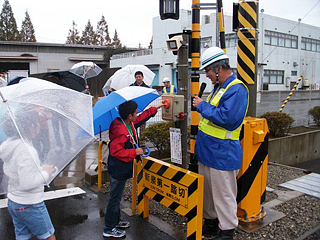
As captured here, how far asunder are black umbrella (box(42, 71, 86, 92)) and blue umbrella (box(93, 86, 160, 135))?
20.6ft

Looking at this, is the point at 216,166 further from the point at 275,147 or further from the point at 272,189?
the point at 275,147

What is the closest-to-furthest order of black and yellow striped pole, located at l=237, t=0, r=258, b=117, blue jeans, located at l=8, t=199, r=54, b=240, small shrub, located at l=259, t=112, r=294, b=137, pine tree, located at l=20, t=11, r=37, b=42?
blue jeans, located at l=8, t=199, r=54, b=240 → black and yellow striped pole, located at l=237, t=0, r=258, b=117 → small shrub, located at l=259, t=112, r=294, b=137 → pine tree, located at l=20, t=11, r=37, b=42

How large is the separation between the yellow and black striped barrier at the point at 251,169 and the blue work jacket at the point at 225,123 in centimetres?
53

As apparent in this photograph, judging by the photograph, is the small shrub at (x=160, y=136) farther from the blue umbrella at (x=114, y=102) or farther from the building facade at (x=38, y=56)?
the building facade at (x=38, y=56)

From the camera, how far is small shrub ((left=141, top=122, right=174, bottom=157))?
7.16m

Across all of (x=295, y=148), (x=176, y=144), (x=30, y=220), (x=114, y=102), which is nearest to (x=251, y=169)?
(x=176, y=144)

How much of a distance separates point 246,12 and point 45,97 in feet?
10.7

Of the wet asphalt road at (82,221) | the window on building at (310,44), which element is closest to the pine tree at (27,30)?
the window on building at (310,44)

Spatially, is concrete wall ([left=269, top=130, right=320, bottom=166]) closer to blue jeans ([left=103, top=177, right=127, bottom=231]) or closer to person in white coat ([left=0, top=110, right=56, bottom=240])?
blue jeans ([left=103, top=177, right=127, bottom=231])

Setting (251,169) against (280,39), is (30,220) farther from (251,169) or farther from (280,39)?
(280,39)

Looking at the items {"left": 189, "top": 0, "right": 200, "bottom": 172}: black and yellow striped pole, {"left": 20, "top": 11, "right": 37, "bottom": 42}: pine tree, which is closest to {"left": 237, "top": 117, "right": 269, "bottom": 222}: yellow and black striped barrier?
{"left": 189, "top": 0, "right": 200, "bottom": 172}: black and yellow striped pole

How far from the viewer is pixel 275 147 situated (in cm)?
912

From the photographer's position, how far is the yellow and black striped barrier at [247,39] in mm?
4520

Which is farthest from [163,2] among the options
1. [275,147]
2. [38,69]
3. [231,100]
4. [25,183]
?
[38,69]
